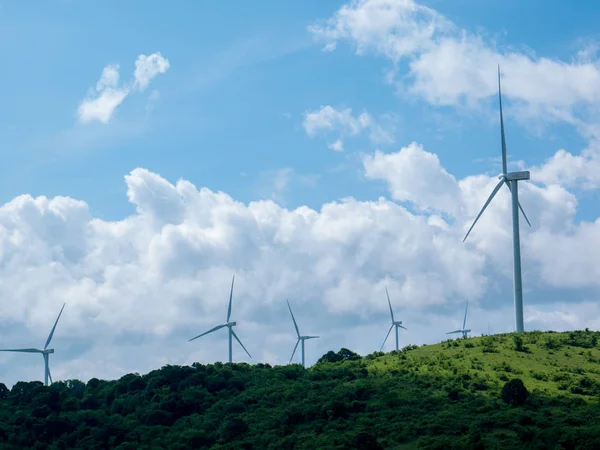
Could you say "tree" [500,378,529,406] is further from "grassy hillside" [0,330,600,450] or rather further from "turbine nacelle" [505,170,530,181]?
"turbine nacelle" [505,170,530,181]

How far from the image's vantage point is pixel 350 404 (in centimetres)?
13225

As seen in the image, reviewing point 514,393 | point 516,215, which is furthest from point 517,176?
point 514,393

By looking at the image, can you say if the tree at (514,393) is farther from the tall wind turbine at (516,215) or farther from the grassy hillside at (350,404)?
the tall wind turbine at (516,215)

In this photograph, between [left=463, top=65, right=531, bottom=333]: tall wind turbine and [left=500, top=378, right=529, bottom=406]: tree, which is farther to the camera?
[left=463, top=65, right=531, bottom=333]: tall wind turbine

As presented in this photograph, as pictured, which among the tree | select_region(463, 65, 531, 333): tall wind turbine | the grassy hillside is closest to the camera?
the grassy hillside

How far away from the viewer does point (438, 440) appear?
110 metres

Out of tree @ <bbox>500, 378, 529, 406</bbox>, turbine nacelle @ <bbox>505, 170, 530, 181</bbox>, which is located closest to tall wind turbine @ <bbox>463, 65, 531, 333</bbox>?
turbine nacelle @ <bbox>505, 170, 530, 181</bbox>

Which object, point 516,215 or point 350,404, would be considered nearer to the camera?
point 350,404

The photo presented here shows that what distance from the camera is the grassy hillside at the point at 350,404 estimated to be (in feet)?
377

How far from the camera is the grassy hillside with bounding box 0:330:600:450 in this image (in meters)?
115

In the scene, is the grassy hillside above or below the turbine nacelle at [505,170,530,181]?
below

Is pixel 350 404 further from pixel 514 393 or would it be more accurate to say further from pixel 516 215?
pixel 516 215

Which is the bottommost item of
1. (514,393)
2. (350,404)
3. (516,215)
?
(350,404)

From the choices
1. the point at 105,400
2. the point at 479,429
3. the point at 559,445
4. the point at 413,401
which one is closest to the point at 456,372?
the point at 413,401
